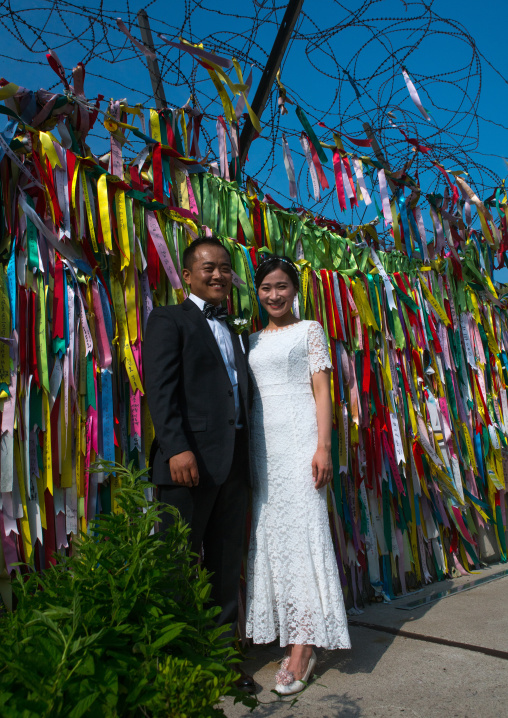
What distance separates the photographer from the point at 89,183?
86.6 inches

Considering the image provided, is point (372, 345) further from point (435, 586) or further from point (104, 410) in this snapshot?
point (104, 410)

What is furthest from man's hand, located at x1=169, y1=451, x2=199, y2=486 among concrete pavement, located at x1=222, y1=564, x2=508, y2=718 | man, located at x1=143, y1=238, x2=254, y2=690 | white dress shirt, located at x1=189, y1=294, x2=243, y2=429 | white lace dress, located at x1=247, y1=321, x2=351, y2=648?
concrete pavement, located at x1=222, y1=564, x2=508, y2=718

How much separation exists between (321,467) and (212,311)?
72cm

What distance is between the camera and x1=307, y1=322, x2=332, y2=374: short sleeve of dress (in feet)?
7.50

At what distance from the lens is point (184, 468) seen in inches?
74.2

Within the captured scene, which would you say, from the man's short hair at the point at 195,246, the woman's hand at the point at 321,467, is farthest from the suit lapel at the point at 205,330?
the woman's hand at the point at 321,467

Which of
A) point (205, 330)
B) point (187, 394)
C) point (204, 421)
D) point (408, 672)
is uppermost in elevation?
point (205, 330)

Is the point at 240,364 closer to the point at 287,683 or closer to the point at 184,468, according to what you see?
the point at 184,468

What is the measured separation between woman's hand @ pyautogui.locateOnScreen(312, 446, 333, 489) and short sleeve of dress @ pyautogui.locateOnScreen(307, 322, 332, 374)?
1.07 feet

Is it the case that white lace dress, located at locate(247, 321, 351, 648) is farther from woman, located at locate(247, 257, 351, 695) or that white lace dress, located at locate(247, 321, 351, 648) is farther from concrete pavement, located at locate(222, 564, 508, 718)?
concrete pavement, located at locate(222, 564, 508, 718)

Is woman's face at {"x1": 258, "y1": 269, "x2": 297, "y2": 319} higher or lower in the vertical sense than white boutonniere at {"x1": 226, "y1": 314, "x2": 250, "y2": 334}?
higher

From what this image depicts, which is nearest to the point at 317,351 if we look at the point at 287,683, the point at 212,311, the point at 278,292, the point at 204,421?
the point at 278,292

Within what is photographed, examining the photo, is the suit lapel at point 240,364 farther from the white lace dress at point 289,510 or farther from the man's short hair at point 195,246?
the man's short hair at point 195,246

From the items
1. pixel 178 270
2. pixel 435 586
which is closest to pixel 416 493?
pixel 435 586
